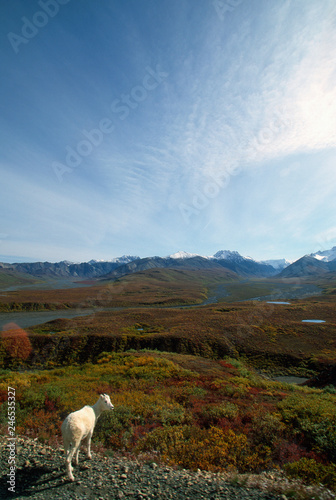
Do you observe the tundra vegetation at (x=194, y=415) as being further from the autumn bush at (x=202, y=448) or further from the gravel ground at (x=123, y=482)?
the gravel ground at (x=123, y=482)

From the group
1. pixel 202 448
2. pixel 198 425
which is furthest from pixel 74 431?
pixel 198 425

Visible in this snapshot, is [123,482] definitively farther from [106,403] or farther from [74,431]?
[106,403]

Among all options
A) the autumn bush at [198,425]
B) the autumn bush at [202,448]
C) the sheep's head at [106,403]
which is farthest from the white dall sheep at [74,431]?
the autumn bush at [202,448]

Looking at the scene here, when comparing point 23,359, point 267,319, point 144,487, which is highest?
point 144,487

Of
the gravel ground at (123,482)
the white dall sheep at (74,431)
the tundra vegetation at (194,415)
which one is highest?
the white dall sheep at (74,431)

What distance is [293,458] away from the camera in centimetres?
812

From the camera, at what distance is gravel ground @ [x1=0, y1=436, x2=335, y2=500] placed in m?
6.11

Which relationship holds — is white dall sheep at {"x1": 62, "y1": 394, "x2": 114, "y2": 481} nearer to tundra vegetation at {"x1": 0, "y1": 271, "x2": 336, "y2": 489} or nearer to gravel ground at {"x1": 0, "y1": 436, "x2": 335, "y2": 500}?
gravel ground at {"x1": 0, "y1": 436, "x2": 335, "y2": 500}

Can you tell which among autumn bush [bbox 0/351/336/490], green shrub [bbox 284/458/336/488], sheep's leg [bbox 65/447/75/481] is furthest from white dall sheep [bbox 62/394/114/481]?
green shrub [bbox 284/458/336/488]

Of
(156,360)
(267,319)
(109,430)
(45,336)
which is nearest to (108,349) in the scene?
(45,336)

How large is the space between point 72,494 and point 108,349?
33742 mm

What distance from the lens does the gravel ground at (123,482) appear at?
6109 mm

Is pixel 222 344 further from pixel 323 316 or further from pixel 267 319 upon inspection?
pixel 323 316

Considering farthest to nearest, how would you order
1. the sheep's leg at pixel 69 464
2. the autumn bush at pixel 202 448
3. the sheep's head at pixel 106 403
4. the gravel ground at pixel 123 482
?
the sheep's head at pixel 106 403 < the autumn bush at pixel 202 448 < the sheep's leg at pixel 69 464 < the gravel ground at pixel 123 482
